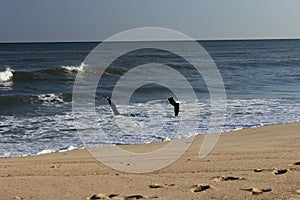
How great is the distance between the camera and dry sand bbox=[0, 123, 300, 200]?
4555 mm

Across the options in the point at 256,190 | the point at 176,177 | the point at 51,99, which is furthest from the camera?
the point at 51,99

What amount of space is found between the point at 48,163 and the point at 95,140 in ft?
9.61

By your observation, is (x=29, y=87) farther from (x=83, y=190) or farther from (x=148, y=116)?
(x=83, y=190)

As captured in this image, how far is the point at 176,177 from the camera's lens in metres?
5.25

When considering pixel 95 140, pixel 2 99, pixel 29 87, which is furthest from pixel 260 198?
pixel 29 87

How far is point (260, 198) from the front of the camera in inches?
170

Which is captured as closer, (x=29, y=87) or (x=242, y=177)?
(x=242, y=177)

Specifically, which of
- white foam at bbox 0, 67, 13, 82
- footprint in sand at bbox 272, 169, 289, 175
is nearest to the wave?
white foam at bbox 0, 67, 13, 82

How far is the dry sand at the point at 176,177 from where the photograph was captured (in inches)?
179

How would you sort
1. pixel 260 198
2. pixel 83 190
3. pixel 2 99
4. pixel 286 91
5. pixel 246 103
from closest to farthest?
pixel 260 198
pixel 83 190
pixel 246 103
pixel 2 99
pixel 286 91

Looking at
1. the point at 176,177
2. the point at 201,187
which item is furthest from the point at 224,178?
the point at 176,177

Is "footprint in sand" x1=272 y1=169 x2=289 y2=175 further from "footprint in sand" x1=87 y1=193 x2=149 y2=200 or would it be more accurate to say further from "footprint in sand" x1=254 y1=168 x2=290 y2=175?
"footprint in sand" x1=87 y1=193 x2=149 y2=200

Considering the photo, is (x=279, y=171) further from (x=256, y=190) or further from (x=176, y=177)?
(x=176, y=177)

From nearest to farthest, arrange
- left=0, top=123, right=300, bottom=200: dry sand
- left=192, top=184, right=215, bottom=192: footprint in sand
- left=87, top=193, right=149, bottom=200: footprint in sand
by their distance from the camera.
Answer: left=87, top=193, right=149, bottom=200: footprint in sand
left=0, top=123, right=300, bottom=200: dry sand
left=192, top=184, right=215, bottom=192: footprint in sand
